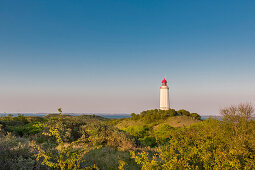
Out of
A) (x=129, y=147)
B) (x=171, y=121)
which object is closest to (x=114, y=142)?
(x=129, y=147)

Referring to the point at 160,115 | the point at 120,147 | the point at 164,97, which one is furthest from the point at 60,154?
the point at 164,97

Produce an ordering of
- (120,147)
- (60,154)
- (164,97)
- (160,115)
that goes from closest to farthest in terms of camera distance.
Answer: (60,154), (120,147), (160,115), (164,97)

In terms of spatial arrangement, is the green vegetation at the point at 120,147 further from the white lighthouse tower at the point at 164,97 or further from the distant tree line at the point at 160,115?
the white lighthouse tower at the point at 164,97

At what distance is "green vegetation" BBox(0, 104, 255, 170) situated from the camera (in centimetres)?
489

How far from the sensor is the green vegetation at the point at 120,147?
489 cm

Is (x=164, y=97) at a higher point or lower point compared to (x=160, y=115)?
higher

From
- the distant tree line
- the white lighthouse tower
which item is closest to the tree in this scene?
the distant tree line

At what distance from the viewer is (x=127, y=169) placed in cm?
684

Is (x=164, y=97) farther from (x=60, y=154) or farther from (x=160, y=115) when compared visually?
(x=60, y=154)

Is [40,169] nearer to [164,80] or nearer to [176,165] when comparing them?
[176,165]

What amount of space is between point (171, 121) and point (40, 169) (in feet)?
79.8

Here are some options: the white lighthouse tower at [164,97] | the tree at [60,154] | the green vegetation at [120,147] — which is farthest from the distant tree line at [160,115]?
the tree at [60,154]

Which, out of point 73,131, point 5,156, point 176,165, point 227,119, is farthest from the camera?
point 227,119

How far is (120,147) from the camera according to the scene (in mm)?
9938
